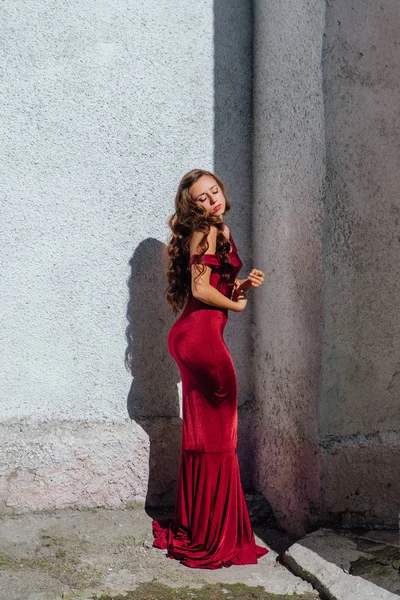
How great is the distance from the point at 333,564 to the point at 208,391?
1016mm

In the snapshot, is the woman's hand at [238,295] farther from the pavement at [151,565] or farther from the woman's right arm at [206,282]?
the pavement at [151,565]

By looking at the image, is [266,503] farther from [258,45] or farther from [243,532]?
[258,45]

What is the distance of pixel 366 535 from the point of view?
4.22 m

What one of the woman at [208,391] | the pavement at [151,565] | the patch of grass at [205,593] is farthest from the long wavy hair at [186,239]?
the patch of grass at [205,593]

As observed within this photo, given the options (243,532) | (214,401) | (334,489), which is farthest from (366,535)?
(214,401)

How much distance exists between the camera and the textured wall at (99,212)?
4598 millimetres

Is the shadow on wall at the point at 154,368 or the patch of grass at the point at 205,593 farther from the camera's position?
the shadow on wall at the point at 154,368

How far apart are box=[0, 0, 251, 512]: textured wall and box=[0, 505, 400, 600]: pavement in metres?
0.32

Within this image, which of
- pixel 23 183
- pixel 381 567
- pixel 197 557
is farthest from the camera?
pixel 23 183

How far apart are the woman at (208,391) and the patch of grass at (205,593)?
0.85 ft

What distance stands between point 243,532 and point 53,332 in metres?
1.52

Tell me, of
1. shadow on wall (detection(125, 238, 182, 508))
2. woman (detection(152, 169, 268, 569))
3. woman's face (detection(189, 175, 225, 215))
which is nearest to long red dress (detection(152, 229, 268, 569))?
woman (detection(152, 169, 268, 569))

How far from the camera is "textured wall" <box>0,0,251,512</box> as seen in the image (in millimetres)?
4598

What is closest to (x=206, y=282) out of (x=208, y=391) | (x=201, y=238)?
(x=201, y=238)
